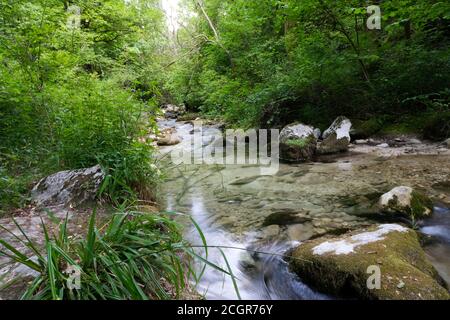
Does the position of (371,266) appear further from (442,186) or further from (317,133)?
(317,133)

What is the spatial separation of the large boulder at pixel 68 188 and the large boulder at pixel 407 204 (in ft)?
11.6

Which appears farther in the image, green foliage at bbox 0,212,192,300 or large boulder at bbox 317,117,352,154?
large boulder at bbox 317,117,352,154

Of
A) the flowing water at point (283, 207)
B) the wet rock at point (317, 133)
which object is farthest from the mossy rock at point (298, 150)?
the wet rock at point (317, 133)

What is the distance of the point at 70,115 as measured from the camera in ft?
13.7

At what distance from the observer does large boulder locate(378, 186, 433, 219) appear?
343cm

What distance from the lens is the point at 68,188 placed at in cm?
345

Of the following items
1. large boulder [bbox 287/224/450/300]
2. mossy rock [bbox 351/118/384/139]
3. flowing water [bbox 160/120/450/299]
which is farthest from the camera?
mossy rock [bbox 351/118/384/139]

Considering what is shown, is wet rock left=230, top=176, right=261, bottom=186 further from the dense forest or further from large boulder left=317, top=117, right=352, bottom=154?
large boulder left=317, top=117, right=352, bottom=154

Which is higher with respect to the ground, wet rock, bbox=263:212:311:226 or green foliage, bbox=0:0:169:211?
green foliage, bbox=0:0:169:211

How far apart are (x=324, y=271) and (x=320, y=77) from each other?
6.57m

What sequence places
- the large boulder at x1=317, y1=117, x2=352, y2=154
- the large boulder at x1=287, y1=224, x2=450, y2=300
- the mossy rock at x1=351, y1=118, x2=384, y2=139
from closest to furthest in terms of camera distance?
the large boulder at x1=287, y1=224, x2=450, y2=300
the large boulder at x1=317, y1=117, x2=352, y2=154
the mossy rock at x1=351, y1=118, x2=384, y2=139

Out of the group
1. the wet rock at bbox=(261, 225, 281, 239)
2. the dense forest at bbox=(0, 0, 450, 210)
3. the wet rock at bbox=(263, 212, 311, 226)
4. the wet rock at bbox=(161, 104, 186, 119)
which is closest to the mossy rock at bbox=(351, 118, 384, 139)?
the dense forest at bbox=(0, 0, 450, 210)

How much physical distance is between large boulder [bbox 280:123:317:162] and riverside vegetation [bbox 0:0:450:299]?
0.15 feet
